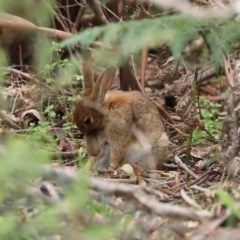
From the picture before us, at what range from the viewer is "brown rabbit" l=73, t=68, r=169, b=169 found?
23.1ft

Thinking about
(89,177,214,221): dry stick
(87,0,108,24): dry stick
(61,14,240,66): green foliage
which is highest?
(61,14,240,66): green foliage

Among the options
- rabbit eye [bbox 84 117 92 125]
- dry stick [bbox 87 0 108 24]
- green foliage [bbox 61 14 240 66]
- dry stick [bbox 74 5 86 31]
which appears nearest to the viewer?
green foliage [bbox 61 14 240 66]

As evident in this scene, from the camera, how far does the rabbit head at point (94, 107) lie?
6.85m

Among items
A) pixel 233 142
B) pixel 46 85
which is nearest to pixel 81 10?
pixel 46 85

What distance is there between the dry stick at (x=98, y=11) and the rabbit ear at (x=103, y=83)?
84cm

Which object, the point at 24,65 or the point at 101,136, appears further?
the point at 24,65

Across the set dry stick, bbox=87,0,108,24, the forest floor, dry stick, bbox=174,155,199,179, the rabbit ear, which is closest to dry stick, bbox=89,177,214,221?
the forest floor

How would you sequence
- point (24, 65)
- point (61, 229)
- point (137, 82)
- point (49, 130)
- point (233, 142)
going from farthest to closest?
point (24, 65) → point (137, 82) → point (49, 130) → point (233, 142) → point (61, 229)

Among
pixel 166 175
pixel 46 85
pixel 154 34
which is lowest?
pixel 166 175

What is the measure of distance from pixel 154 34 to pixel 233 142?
162cm

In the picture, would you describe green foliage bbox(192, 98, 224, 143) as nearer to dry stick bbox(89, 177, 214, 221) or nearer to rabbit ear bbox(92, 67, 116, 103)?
rabbit ear bbox(92, 67, 116, 103)

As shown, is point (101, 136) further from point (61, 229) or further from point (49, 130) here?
point (61, 229)

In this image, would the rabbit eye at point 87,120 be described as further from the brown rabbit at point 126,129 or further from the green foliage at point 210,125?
the green foliage at point 210,125

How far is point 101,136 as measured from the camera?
719 centimetres
